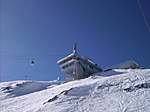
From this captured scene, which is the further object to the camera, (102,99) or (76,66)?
(76,66)

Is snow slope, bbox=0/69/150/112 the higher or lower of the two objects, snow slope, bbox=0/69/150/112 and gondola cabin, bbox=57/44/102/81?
the lower

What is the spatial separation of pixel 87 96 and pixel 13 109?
352 inches

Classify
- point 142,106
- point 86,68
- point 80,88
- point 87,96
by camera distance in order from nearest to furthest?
point 142,106 < point 87,96 < point 80,88 < point 86,68

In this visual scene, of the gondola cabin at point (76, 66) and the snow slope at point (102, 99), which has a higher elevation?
the gondola cabin at point (76, 66)

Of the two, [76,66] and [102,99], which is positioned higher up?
[76,66]

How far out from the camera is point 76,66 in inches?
2282

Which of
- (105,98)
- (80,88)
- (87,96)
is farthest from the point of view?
(80,88)

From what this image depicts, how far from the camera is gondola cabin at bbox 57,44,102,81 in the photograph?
57438 millimetres

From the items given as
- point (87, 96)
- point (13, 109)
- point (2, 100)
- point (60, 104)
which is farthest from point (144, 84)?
point (2, 100)

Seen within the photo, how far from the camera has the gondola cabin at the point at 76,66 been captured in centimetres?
5744

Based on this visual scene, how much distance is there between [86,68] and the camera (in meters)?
59.4

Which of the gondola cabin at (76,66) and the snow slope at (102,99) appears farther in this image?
the gondola cabin at (76,66)

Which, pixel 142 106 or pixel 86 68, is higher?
pixel 86 68

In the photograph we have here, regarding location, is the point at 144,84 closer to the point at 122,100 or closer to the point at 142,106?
the point at 122,100
